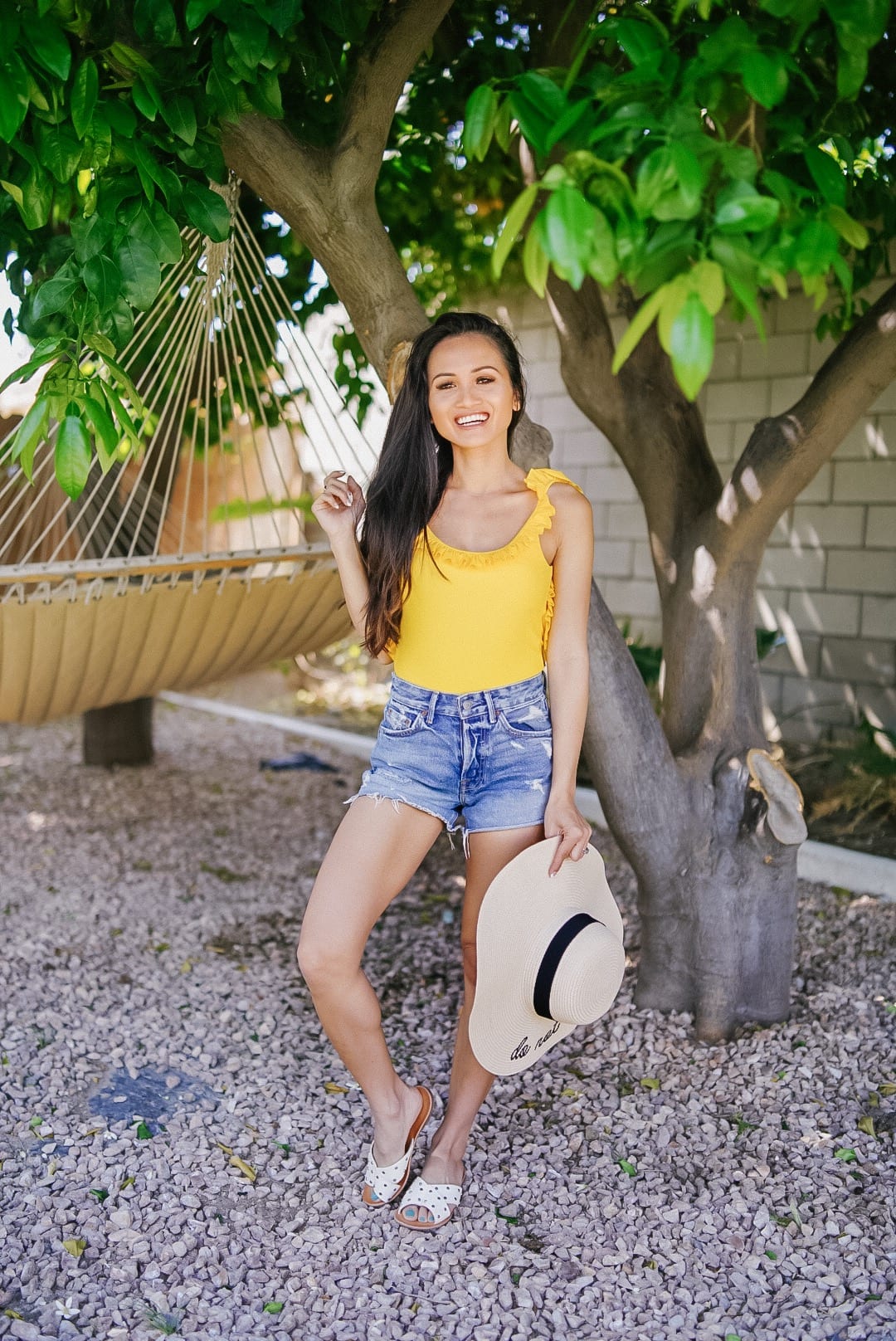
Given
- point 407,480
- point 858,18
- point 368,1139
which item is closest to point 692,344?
point 858,18

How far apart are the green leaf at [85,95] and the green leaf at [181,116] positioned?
105mm

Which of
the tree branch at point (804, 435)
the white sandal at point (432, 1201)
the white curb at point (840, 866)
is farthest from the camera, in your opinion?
the white curb at point (840, 866)

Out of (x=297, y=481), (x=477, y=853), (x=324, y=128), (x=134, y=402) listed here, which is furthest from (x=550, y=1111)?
(x=297, y=481)

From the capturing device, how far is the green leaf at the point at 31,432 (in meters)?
1.20

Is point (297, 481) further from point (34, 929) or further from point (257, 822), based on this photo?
point (34, 929)

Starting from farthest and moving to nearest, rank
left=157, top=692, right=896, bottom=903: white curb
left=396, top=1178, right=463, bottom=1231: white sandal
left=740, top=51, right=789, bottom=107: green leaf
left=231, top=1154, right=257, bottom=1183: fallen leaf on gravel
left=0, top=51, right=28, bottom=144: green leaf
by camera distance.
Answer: left=157, top=692, right=896, bottom=903: white curb
left=231, top=1154, right=257, bottom=1183: fallen leaf on gravel
left=396, top=1178, right=463, bottom=1231: white sandal
left=0, top=51, right=28, bottom=144: green leaf
left=740, top=51, right=789, bottom=107: green leaf

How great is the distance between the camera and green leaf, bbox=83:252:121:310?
1.36 m

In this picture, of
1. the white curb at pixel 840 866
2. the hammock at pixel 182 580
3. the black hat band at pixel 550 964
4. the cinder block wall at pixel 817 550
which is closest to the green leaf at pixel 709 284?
the black hat band at pixel 550 964

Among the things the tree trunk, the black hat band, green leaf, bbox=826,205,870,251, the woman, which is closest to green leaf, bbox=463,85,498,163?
green leaf, bbox=826,205,870,251

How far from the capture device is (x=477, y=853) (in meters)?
1.53

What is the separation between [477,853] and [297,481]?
4.23m

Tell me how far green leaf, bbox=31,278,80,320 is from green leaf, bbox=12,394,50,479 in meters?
0.14

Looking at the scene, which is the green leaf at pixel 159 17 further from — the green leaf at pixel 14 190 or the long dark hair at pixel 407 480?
the long dark hair at pixel 407 480

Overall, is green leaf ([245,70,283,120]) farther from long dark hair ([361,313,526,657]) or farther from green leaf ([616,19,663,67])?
green leaf ([616,19,663,67])
